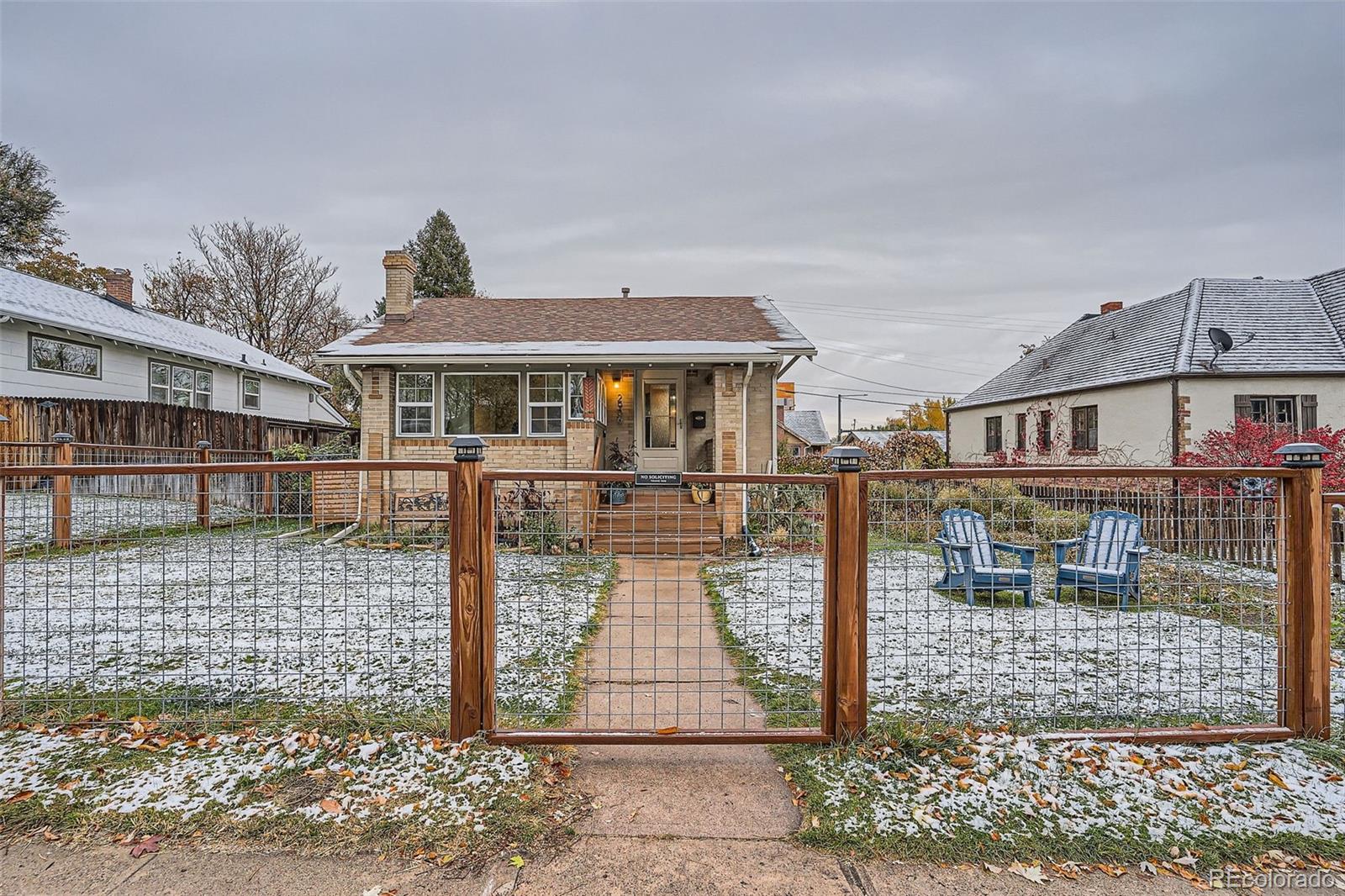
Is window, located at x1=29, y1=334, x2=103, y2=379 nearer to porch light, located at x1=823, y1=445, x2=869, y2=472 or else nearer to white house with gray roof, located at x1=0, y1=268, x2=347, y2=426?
white house with gray roof, located at x1=0, y1=268, x2=347, y2=426

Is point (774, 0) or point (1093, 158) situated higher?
point (774, 0)

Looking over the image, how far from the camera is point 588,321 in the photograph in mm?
12273

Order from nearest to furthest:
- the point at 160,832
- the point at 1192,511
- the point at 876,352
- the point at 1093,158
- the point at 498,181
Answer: the point at 160,832, the point at 1192,511, the point at 1093,158, the point at 498,181, the point at 876,352

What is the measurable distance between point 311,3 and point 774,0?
26.4ft

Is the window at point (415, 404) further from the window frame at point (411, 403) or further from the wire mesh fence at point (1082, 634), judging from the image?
the wire mesh fence at point (1082, 634)

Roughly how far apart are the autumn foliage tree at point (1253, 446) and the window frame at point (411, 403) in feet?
41.6

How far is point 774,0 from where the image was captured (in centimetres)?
1009

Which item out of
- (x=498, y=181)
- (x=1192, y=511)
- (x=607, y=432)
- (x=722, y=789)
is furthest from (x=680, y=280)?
(x=722, y=789)

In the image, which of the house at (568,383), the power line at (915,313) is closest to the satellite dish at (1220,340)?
the house at (568,383)

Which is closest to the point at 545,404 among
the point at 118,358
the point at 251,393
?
the point at 118,358

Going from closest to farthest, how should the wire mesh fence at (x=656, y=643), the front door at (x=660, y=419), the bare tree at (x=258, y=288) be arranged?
the wire mesh fence at (x=656, y=643)
the front door at (x=660, y=419)
the bare tree at (x=258, y=288)

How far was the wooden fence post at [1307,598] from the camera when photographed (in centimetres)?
282

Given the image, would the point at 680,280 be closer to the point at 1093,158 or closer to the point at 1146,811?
the point at 1093,158

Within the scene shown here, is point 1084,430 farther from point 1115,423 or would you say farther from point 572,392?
point 572,392
